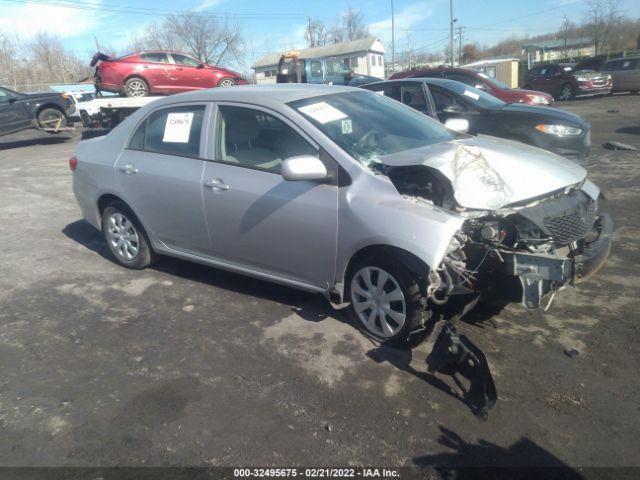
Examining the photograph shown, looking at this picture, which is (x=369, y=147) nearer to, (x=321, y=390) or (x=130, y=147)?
(x=321, y=390)

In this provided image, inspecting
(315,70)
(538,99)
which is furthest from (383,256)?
(315,70)

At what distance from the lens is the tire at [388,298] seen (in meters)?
3.25

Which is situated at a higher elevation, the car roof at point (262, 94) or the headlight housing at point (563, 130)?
the car roof at point (262, 94)

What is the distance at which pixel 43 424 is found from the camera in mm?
2896

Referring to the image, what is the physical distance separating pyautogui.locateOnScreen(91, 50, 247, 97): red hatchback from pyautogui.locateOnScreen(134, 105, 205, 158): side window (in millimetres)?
9179

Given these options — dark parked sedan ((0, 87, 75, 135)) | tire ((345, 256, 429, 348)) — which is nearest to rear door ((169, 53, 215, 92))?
dark parked sedan ((0, 87, 75, 135))

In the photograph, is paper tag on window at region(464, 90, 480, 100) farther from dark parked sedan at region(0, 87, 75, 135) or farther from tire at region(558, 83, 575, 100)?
tire at region(558, 83, 575, 100)

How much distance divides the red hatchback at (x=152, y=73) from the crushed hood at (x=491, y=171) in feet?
36.7

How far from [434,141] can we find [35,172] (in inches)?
387

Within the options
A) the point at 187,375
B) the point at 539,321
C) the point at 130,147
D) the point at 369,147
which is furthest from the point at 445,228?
the point at 130,147

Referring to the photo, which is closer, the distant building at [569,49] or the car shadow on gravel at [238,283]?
the car shadow on gravel at [238,283]

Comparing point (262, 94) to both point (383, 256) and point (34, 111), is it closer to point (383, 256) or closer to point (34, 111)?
point (383, 256)

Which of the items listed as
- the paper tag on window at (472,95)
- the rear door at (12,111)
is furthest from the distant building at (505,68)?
the paper tag on window at (472,95)

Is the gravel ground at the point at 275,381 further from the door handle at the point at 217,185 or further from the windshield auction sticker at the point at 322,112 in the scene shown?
the windshield auction sticker at the point at 322,112
